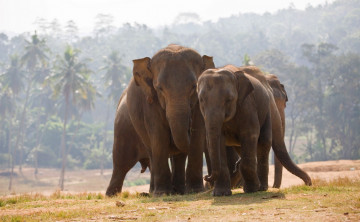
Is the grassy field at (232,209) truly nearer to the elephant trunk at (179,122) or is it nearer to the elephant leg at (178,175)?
the elephant trunk at (179,122)

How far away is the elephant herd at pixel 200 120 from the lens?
8.49 meters

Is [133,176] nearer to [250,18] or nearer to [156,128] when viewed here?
[156,128]

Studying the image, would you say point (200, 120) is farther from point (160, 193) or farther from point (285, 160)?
point (285, 160)

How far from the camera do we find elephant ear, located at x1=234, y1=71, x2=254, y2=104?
8.92 meters

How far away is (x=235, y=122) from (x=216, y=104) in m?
0.76

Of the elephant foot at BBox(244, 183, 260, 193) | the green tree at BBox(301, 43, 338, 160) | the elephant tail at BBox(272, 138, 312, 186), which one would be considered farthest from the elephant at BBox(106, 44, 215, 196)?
the green tree at BBox(301, 43, 338, 160)

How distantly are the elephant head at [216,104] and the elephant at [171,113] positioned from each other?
0.80m

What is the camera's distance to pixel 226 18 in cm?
18912

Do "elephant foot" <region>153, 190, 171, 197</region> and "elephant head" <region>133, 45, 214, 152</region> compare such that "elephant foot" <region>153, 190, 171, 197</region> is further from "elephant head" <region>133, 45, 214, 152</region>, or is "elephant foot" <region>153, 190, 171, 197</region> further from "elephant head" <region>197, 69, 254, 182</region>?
"elephant head" <region>197, 69, 254, 182</region>

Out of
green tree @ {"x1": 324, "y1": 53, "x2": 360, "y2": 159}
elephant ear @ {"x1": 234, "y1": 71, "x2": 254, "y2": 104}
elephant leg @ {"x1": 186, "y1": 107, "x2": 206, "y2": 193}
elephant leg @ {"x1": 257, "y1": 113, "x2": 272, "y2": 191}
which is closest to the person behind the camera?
elephant ear @ {"x1": 234, "y1": 71, "x2": 254, "y2": 104}

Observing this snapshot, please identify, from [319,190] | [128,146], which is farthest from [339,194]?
[128,146]

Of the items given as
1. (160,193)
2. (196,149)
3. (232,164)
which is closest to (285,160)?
(232,164)

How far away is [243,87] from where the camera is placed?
892 centimetres

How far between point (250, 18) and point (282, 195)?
594 feet
